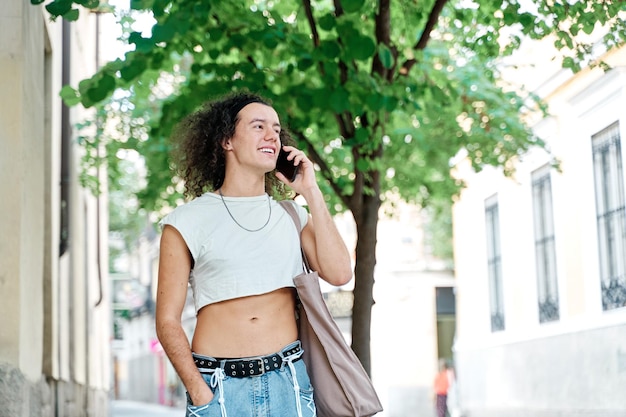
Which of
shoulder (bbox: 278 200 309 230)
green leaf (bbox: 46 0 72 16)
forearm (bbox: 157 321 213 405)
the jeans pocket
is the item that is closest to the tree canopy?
green leaf (bbox: 46 0 72 16)

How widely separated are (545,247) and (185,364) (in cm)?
1389

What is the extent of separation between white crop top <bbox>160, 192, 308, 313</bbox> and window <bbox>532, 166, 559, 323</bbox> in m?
12.7

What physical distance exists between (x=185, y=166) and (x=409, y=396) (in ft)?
84.5

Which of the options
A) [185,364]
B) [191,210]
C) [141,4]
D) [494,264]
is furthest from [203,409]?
[494,264]

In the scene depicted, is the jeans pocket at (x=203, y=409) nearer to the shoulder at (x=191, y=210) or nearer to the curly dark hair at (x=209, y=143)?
the shoulder at (x=191, y=210)

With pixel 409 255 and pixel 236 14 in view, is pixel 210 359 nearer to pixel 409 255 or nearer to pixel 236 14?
pixel 236 14

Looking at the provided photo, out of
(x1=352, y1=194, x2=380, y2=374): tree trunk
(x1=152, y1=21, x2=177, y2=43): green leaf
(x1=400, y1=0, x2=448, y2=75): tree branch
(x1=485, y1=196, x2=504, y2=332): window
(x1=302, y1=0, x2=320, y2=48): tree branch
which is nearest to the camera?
(x1=152, y1=21, x2=177, y2=43): green leaf

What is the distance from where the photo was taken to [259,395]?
3.94 m

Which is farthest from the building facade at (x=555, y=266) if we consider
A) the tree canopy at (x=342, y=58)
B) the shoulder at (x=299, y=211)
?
the shoulder at (x=299, y=211)

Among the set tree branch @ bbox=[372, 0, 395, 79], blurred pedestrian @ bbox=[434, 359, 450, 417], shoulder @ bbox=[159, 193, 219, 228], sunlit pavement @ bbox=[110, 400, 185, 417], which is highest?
tree branch @ bbox=[372, 0, 395, 79]

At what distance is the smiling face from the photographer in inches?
164

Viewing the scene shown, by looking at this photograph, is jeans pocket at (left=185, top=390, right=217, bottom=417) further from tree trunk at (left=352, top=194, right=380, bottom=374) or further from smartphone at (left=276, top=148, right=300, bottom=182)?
tree trunk at (left=352, top=194, right=380, bottom=374)

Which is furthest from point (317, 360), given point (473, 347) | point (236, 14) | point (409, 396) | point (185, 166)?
point (409, 396)

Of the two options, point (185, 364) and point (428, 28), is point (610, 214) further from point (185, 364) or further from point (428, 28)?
point (185, 364)
